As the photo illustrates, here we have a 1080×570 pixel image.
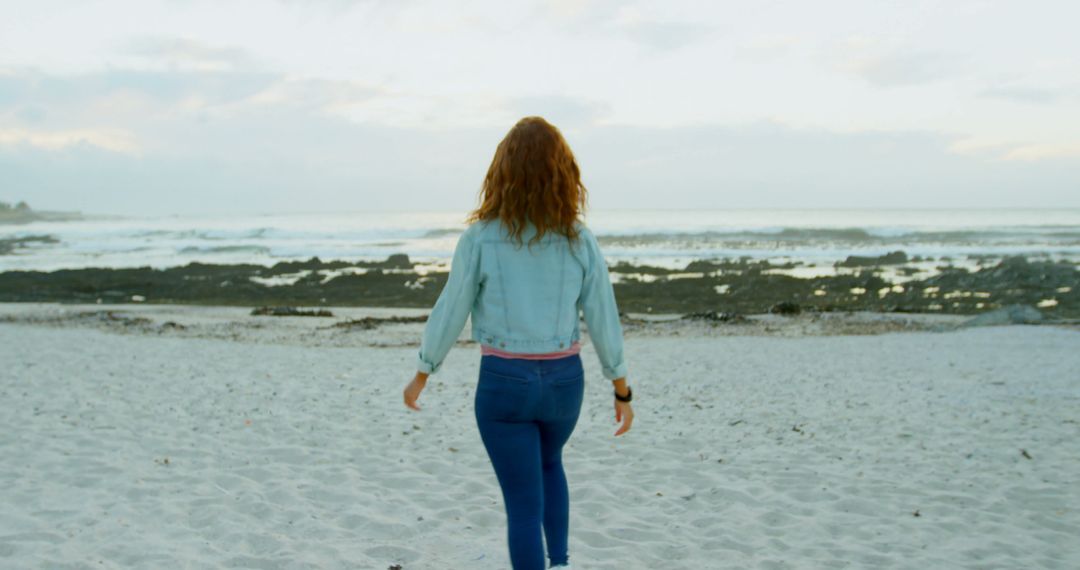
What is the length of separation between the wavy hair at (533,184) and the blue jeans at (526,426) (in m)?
0.43

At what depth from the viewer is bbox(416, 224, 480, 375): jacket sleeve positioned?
2645 millimetres

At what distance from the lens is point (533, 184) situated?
8.49 feet

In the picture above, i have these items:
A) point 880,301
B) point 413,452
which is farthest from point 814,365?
point 880,301

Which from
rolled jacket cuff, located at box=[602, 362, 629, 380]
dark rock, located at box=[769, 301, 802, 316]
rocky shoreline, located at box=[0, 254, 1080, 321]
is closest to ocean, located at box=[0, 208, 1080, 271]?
rocky shoreline, located at box=[0, 254, 1080, 321]

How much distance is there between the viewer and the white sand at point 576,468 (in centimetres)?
403

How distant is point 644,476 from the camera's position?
5305mm

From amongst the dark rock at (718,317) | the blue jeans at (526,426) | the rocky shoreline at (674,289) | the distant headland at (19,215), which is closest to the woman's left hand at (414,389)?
the blue jeans at (526,426)

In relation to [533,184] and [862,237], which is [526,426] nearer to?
[533,184]

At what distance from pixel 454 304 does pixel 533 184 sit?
0.47 metres

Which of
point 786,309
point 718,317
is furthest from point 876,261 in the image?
point 718,317

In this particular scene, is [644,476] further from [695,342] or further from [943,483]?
[695,342]

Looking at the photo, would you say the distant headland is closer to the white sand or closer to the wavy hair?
the white sand

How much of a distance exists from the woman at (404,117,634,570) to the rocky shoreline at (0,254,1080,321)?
48.9ft

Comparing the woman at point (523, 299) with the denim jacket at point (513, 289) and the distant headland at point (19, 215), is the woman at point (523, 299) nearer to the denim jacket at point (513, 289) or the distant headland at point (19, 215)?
the denim jacket at point (513, 289)
